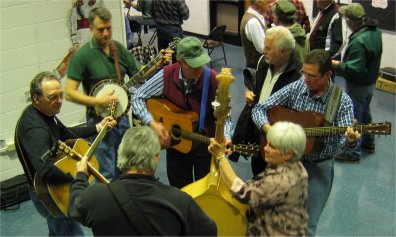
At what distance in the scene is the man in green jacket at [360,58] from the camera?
15.1 feet

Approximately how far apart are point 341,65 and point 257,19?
102 centimetres

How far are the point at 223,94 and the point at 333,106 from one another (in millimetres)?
830

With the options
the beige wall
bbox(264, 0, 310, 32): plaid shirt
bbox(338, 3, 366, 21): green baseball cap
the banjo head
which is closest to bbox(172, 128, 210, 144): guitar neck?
the banjo head

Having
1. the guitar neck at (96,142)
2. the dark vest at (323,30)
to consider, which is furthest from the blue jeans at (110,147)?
the dark vest at (323,30)

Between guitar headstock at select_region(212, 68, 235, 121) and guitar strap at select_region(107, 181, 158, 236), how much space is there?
843mm

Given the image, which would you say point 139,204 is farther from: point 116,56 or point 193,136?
point 116,56

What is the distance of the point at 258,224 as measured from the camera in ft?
7.64

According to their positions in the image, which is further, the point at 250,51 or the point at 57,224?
the point at 250,51

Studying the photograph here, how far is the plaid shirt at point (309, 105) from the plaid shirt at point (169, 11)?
415 cm

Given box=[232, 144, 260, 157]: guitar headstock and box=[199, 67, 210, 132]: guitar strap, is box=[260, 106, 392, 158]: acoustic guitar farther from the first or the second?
box=[199, 67, 210, 132]: guitar strap

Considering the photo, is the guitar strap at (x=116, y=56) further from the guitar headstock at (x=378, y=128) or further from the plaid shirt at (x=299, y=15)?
the plaid shirt at (x=299, y=15)

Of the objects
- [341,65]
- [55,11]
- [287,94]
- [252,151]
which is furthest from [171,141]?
[341,65]

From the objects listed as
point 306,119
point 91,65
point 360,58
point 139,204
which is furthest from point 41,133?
point 360,58

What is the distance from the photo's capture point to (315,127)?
2.95m
